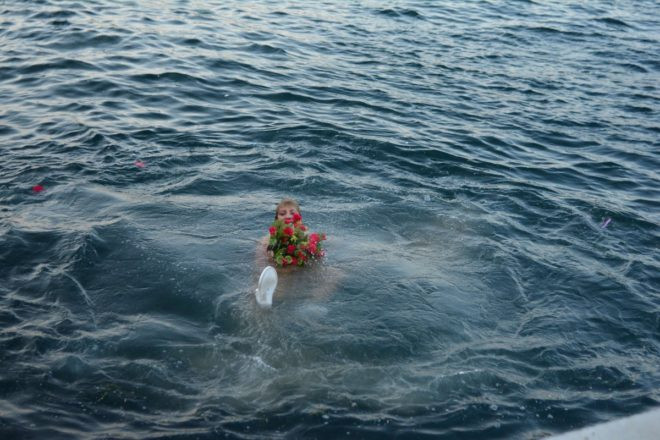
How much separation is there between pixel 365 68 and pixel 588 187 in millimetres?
6275

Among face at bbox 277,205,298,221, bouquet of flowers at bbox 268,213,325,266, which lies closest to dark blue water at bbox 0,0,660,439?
bouquet of flowers at bbox 268,213,325,266

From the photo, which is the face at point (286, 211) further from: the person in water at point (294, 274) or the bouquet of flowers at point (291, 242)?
the bouquet of flowers at point (291, 242)

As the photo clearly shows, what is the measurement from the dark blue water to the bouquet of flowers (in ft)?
0.92

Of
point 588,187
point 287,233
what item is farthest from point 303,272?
point 588,187

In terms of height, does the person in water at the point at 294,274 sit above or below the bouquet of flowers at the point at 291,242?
below

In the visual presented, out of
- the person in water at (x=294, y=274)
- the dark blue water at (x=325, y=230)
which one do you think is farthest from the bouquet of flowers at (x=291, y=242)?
the dark blue water at (x=325, y=230)

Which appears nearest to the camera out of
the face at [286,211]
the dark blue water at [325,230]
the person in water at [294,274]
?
the dark blue water at [325,230]

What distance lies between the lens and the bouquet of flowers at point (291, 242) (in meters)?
8.14

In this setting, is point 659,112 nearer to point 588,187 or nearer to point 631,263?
point 588,187

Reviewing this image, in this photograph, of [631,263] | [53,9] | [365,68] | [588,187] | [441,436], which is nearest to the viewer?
[441,436]

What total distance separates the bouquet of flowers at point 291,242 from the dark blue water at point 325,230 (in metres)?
0.28

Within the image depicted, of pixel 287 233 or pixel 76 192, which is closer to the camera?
pixel 287 233

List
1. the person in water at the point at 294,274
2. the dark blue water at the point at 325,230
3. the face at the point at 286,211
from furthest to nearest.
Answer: the face at the point at 286,211, the person in water at the point at 294,274, the dark blue water at the point at 325,230

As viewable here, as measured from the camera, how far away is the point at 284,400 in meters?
6.32
